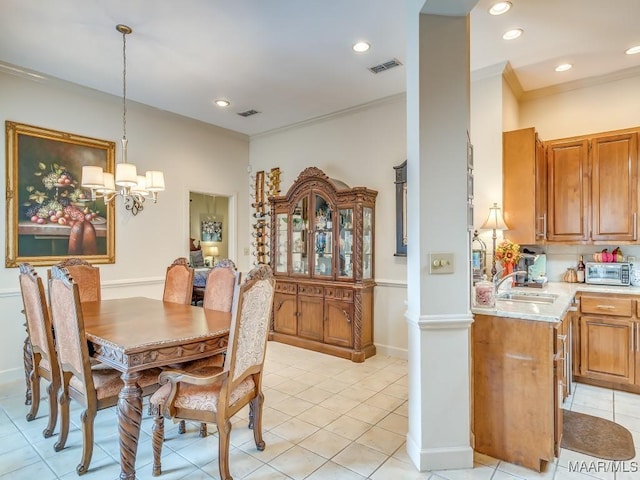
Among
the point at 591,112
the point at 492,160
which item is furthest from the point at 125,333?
the point at 591,112

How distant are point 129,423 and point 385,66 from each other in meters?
3.47

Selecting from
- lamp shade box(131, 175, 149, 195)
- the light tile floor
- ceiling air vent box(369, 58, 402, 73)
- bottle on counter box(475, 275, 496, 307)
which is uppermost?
ceiling air vent box(369, 58, 402, 73)

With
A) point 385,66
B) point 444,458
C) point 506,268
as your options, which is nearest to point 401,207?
point 506,268

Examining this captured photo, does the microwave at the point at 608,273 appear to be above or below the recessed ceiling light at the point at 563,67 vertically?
below

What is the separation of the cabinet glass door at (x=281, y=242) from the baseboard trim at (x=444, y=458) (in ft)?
10.2

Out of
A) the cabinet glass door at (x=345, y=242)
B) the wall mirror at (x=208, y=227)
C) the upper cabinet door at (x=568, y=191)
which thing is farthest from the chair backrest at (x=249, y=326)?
the wall mirror at (x=208, y=227)

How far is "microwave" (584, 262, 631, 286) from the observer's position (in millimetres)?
3426

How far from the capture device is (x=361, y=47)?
124 inches

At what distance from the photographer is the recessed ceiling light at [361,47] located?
10.2 ft

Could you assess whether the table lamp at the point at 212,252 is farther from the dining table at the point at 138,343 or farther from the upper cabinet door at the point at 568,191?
the upper cabinet door at the point at 568,191

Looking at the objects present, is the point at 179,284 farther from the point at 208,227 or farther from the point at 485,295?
the point at 208,227

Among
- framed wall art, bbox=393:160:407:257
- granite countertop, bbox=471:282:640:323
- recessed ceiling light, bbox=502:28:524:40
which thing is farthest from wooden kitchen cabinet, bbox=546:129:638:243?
framed wall art, bbox=393:160:407:257

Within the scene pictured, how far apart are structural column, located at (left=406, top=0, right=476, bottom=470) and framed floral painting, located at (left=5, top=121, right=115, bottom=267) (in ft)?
11.8

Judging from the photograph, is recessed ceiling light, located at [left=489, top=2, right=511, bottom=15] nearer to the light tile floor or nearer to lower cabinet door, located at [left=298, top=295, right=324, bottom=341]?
the light tile floor
